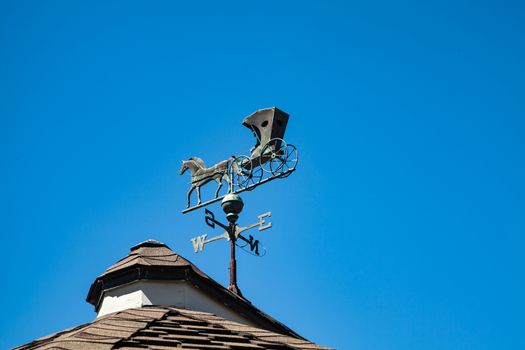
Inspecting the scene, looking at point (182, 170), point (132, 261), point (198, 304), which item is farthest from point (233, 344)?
point (182, 170)

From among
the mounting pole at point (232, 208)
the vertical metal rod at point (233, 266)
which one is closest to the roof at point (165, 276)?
the vertical metal rod at point (233, 266)

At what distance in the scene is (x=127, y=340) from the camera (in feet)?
20.6

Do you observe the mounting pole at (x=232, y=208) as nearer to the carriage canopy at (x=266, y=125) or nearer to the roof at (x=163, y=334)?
the carriage canopy at (x=266, y=125)

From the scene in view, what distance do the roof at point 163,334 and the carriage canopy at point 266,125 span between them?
3.55m

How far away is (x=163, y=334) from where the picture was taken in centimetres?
663

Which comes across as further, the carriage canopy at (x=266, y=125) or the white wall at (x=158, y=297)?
the carriage canopy at (x=266, y=125)

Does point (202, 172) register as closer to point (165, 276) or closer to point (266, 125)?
point (266, 125)

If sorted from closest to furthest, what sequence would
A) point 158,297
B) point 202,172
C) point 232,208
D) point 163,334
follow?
point 163,334
point 158,297
point 232,208
point 202,172

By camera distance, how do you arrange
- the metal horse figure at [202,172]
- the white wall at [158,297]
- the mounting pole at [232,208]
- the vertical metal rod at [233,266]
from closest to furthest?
the white wall at [158,297] < the vertical metal rod at [233,266] < the mounting pole at [232,208] < the metal horse figure at [202,172]

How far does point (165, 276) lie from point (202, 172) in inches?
133

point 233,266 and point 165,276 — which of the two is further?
point 233,266

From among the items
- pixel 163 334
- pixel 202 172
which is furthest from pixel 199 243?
pixel 163 334

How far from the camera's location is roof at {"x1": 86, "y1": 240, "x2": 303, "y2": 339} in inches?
326

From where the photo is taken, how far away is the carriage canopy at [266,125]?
10.9 meters
